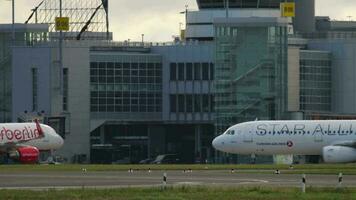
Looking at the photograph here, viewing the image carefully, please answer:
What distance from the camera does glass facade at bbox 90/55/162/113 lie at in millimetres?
184250

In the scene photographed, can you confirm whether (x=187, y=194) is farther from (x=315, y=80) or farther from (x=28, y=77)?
(x=315, y=80)

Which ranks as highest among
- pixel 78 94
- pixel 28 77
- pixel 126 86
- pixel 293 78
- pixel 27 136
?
pixel 28 77

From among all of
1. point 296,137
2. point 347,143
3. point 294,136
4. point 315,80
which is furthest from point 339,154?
point 315,80

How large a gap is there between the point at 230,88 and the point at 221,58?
349cm

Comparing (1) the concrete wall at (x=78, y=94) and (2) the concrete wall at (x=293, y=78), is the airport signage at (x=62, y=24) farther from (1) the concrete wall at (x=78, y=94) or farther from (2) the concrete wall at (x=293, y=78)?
(2) the concrete wall at (x=293, y=78)

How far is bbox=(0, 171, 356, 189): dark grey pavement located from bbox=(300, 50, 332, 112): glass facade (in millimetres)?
80706

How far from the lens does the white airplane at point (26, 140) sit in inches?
5472

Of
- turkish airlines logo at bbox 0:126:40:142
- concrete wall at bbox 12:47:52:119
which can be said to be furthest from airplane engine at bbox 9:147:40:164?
concrete wall at bbox 12:47:52:119

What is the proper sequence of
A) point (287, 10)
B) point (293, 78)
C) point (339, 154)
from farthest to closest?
1. point (287, 10)
2. point (293, 78)
3. point (339, 154)

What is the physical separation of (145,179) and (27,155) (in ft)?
171

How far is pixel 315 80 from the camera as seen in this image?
18038 cm

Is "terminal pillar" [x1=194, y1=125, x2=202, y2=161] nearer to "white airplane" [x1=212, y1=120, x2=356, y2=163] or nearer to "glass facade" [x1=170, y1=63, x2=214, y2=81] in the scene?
"glass facade" [x1=170, y1=63, x2=214, y2=81]

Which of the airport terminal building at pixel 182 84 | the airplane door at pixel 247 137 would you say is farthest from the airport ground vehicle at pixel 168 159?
the airplane door at pixel 247 137

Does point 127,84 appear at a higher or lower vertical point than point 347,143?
higher
